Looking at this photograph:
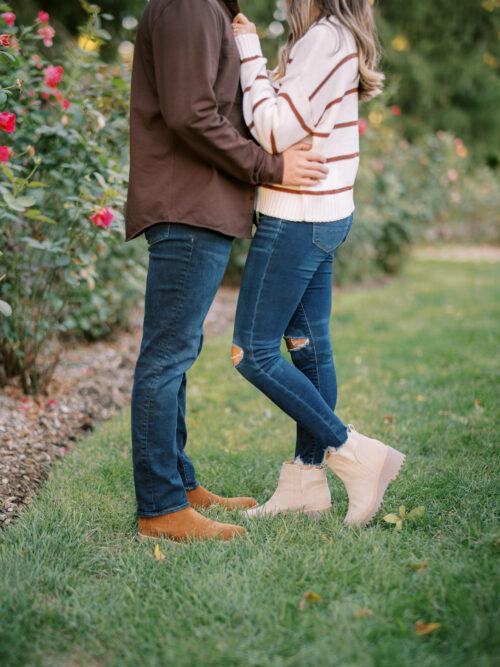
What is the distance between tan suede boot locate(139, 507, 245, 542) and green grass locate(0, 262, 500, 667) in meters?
0.07

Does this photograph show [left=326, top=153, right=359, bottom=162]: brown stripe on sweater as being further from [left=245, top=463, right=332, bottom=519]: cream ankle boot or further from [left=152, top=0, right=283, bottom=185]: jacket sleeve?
[left=245, top=463, right=332, bottom=519]: cream ankle boot

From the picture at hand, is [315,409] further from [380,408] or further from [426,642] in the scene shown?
[380,408]

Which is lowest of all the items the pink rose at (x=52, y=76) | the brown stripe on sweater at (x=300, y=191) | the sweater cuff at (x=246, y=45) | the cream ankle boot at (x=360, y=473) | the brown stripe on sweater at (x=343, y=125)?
the cream ankle boot at (x=360, y=473)

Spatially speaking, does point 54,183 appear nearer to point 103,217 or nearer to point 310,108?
point 103,217

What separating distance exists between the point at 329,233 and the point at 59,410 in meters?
1.96

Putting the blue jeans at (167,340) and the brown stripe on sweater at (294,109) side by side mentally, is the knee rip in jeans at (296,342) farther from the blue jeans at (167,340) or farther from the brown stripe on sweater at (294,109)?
the brown stripe on sweater at (294,109)

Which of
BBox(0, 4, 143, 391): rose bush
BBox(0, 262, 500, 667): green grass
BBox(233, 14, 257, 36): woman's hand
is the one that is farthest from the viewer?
BBox(0, 4, 143, 391): rose bush

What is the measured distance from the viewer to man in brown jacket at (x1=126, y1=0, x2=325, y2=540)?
76.7 inches

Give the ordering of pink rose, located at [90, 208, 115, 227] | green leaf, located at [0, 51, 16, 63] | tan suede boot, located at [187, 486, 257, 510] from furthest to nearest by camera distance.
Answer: pink rose, located at [90, 208, 115, 227] → tan suede boot, located at [187, 486, 257, 510] → green leaf, located at [0, 51, 16, 63]

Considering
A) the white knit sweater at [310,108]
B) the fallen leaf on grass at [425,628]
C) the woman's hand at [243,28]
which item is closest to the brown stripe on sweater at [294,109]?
the white knit sweater at [310,108]

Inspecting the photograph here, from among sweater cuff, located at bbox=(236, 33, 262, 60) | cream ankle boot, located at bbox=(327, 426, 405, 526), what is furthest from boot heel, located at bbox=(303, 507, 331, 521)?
sweater cuff, located at bbox=(236, 33, 262, 60)

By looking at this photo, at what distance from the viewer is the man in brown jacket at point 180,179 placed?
195 cm

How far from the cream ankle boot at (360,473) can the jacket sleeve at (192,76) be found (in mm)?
1019

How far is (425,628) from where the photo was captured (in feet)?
5.68
